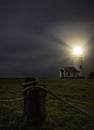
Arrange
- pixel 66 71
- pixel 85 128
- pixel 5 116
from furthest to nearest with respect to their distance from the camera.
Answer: pixel 66 71
pixel 5 116
pixel 85 128

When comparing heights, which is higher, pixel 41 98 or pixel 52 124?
pixel 41 98

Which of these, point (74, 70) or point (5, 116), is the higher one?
point (74, 70)

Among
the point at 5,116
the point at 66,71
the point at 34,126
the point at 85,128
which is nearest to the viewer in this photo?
the point at 34,126

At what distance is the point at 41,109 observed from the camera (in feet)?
21.1

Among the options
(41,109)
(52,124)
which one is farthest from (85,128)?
(41,109)

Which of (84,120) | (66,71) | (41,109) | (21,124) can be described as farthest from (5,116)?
(66,71)

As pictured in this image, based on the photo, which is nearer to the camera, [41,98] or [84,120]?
[41,98]

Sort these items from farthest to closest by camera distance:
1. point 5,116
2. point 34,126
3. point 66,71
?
point 66,71, point 5,116, point 34,126

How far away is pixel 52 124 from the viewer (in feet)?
23.1

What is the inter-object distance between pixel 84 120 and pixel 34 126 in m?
2.31

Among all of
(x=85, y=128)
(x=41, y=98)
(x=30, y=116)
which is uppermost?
(x=41, y=98)

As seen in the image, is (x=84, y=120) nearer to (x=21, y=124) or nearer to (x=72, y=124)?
(x=72, y=124)

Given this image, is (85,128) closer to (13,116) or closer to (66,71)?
(13,116)

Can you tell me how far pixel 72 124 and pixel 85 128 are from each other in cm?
55
